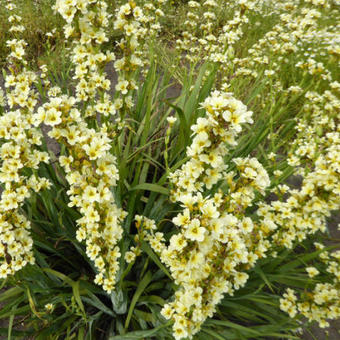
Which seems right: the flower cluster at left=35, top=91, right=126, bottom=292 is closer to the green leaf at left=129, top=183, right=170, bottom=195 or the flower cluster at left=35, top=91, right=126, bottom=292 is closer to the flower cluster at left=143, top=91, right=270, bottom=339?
the flower cluster at left=143, top=91, right=270, bottom=339

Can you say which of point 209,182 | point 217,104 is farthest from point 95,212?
point 217,104

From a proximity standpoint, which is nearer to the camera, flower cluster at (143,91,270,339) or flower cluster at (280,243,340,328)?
flower cluster at (143,91,270,339)

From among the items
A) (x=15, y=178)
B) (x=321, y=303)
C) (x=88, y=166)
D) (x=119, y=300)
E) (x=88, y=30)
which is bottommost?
(x=119, y=300)

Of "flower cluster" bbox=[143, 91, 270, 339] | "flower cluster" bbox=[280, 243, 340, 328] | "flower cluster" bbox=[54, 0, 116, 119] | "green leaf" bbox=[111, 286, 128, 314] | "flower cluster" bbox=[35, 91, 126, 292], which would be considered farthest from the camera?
"green leaf" bbox=[111, 286, 128, 314]

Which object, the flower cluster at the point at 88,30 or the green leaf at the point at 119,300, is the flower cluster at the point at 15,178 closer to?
the flower cluster at the point at 88,30

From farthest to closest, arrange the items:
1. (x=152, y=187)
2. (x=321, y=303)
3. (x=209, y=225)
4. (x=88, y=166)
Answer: (x=152, y=187) → (x=321, y=303) → (x=88, y=166) → (x=209, y=225)

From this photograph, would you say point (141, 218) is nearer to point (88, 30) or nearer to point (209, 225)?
point (209, 225)

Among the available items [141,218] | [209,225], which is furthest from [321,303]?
[141,218]

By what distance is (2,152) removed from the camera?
1418 mm

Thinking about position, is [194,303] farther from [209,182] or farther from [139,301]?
[139,301]

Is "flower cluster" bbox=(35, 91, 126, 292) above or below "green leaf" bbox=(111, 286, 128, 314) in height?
above

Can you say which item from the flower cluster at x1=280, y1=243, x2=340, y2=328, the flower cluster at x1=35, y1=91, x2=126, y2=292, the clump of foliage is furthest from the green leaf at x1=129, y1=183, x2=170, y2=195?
the flower cluster at x1=280, y1=243, x2=340, y2=328

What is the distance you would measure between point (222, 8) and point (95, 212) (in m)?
7.44

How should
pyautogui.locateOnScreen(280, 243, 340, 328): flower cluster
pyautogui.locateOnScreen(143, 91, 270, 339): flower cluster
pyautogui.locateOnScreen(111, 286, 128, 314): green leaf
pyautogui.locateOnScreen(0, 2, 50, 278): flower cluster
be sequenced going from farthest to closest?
pyautogui.locateOnScreen(111, 286, 128, 314): green leaf
pyautogui.locateOnScreen(280, 243, 340, 328): flower cluster
pyautogui.locateOnScreen(0, 2, 50, 278): flower cluster
pyautogui.locateOnScreen(143, 91, 270, 339): flower cluster
